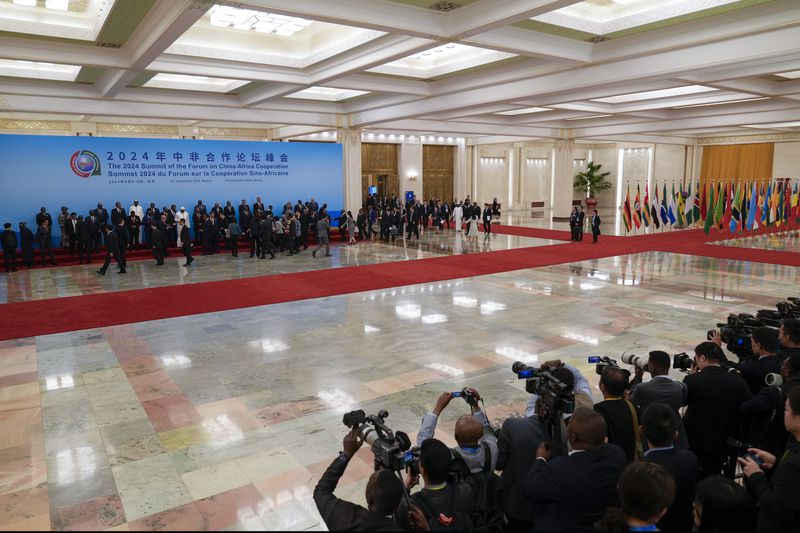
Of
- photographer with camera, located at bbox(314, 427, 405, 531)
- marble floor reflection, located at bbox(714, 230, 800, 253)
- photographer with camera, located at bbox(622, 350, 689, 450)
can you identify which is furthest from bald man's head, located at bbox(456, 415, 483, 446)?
marble floor reflection, located at bbox(714, 230, 800, 253)

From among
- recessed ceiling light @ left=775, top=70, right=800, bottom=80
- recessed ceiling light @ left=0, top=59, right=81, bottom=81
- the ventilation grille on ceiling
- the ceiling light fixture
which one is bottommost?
recessed ceiling light @ left=775, top=70, right=800, bottom=80

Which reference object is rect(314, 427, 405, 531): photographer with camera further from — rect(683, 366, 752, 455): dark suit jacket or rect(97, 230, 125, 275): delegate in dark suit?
rect(97, 230, 125, 275): delegate in dark suit

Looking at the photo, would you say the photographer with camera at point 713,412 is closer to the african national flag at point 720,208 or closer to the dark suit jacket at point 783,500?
the dark suit jacket at point 783,500

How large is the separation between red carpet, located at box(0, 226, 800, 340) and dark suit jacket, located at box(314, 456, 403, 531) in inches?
314

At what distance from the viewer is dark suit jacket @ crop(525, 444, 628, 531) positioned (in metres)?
2.55

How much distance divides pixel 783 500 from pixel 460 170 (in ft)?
98.9

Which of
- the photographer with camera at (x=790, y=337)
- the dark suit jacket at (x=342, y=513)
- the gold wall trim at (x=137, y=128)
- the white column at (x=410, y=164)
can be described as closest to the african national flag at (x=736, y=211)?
the white column at (x=410, y=164)

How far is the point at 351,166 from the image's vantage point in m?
21.3

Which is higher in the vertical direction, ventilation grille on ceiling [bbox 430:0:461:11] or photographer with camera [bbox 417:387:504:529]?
ventilation grille on ceiling [bbox 430:0:461:11]

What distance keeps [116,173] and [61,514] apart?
1547 centimetres

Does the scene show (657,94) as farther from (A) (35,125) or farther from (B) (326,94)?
(A) (35,125)

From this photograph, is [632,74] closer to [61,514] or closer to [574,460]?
[574,460]

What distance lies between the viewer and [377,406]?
19.2 feet

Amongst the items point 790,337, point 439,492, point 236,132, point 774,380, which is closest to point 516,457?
point 439,492
